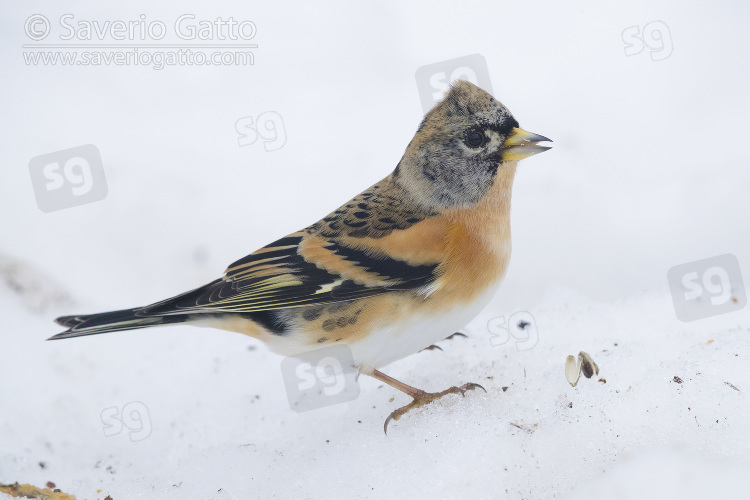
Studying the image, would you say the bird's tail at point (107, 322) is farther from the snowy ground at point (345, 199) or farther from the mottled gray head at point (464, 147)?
the mottled gray head at point (464, 147)

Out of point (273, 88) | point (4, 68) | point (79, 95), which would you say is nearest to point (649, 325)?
point (273, 88)

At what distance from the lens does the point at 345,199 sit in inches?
128

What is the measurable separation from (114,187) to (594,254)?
84.5 inches

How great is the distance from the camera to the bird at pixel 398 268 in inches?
83.9

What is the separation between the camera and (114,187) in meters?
3.33

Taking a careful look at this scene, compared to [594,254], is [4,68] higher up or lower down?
higher up

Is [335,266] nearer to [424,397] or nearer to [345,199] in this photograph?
[424,397]

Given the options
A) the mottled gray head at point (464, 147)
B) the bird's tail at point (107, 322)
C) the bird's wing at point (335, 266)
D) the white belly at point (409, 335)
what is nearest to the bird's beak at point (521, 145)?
the mottled gray head at point (464, 147)

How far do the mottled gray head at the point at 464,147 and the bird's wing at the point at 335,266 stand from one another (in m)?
0.10

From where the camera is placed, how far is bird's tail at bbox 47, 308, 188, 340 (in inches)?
84.5

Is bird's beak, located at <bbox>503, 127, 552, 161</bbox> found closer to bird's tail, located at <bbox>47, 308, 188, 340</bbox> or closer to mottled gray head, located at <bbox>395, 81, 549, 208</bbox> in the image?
mottled gray head, located at <bbox>395, 81, 549, 208</bbox>

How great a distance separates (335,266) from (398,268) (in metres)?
0.19

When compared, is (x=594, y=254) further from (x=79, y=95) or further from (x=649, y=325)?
(x=79, y=95)

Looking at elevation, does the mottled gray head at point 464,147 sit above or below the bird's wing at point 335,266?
above
